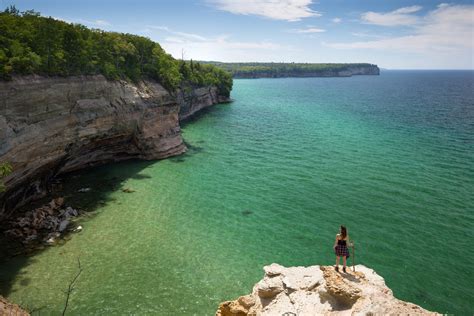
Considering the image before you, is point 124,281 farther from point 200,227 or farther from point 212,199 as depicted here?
point 212,199

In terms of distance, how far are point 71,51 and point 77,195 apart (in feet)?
52.8

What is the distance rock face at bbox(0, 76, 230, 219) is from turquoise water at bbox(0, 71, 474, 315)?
274 centimetres

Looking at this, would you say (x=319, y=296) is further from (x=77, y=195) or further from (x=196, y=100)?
(x=196, y=100)

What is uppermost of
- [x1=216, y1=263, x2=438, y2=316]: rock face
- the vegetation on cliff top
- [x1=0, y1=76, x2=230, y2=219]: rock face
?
the vegetation on cliff top

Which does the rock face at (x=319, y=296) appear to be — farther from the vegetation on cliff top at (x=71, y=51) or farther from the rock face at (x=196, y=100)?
the rock face at (x=196, y=100)

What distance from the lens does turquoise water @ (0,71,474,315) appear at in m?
19.9

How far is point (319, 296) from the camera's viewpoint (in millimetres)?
12891

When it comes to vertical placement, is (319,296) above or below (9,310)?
above

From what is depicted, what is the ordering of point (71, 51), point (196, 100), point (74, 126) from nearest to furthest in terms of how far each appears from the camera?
point (74, 126), point (71, 51), point (196, 100)

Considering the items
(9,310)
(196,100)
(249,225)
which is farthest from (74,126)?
(196,100)

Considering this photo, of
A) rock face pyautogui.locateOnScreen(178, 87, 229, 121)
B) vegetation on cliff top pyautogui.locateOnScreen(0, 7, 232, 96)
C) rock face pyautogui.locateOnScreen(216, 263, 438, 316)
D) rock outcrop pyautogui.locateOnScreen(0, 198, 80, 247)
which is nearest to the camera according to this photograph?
rock face pyautogui.locateOnScreen(216, 263, 438, 316)

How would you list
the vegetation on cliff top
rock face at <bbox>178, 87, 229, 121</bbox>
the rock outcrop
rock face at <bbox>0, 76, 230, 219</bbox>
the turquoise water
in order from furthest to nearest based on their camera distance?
rock face at <bbox>178, 87, 229, 121</bbox> → the vegetation on cliff top → rock face at <bbox>0, 76, 230, 219</bbox> → the rock outcrop → the turquoise water

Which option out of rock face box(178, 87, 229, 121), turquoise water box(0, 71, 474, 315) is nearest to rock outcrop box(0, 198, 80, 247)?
turquoise water box(0, 71, 474, 315)

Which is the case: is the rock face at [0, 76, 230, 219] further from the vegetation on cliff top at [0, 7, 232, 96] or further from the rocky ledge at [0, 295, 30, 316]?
the rocky ledge at [0, 295, 30, 316]
